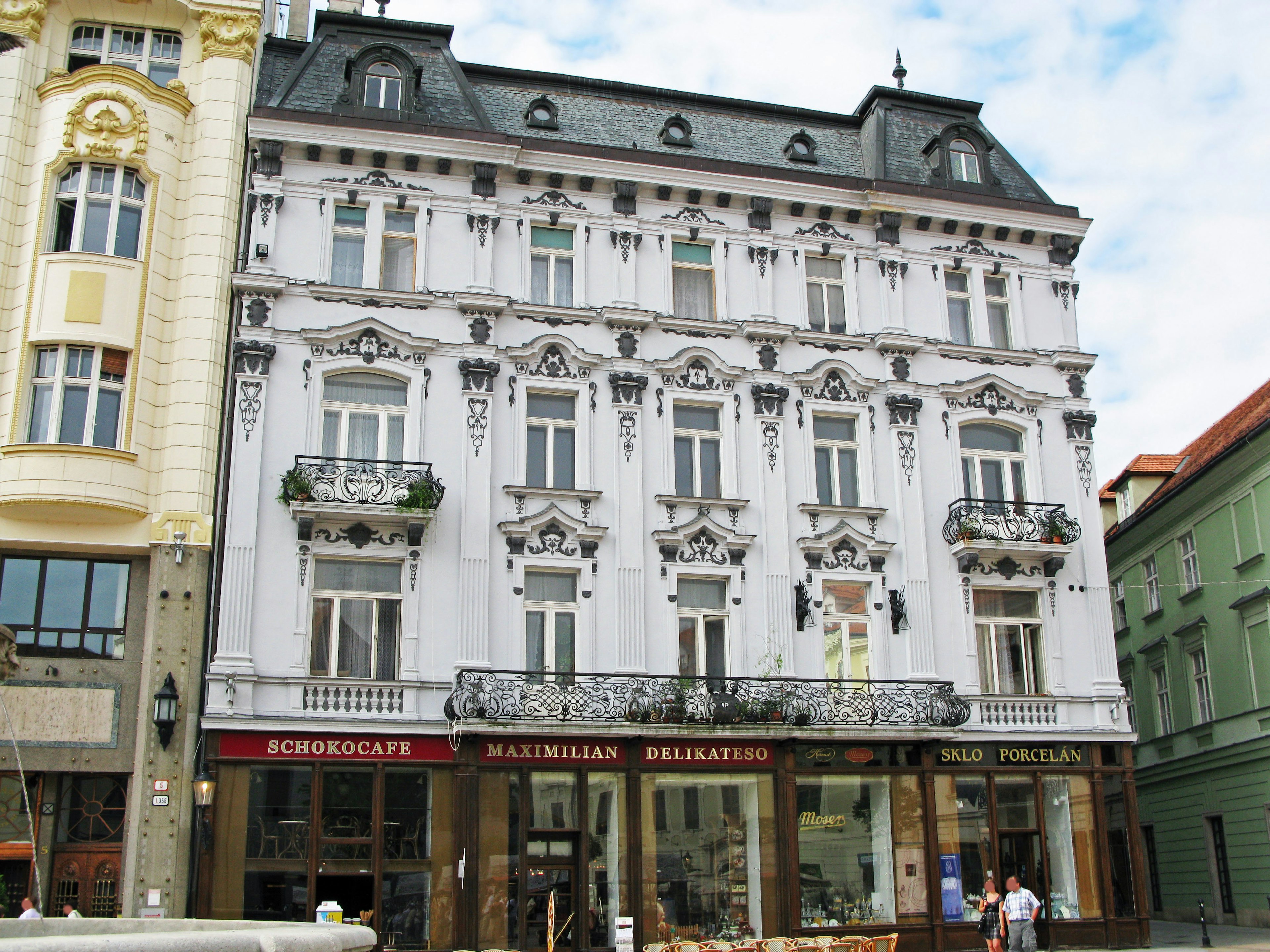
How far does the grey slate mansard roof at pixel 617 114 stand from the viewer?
88.9 feet

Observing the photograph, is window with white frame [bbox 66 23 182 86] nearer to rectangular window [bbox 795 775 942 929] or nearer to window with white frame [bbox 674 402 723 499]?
window with white frame [bbox 674 402 723 499]

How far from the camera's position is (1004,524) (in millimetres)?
26828

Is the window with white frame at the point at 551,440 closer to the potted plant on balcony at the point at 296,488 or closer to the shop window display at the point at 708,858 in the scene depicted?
the potted plant on balcony at the point at 296,488

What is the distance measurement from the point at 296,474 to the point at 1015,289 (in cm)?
1681

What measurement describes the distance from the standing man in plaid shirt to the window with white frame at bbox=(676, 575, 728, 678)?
23.2ft

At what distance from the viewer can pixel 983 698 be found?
26078 mm

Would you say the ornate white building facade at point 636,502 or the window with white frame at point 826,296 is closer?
the ornate white building facade at point 636,502

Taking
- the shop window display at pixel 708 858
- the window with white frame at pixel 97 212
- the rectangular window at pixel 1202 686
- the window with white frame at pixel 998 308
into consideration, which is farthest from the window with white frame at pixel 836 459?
the window with white frame at pixel 97 212

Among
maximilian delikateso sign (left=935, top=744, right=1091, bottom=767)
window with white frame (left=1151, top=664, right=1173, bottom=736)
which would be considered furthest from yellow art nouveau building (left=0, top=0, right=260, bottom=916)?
window with white frame (left=1151, top=664, right=1173, bottom=736)

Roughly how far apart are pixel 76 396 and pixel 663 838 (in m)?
13.7

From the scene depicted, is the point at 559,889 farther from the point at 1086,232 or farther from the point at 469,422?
the point at 1086,232

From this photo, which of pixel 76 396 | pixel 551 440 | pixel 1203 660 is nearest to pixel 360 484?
pixel 551 440

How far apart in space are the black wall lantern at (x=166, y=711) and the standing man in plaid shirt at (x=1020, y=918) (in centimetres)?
1447

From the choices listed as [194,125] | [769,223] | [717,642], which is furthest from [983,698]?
[194,125]
